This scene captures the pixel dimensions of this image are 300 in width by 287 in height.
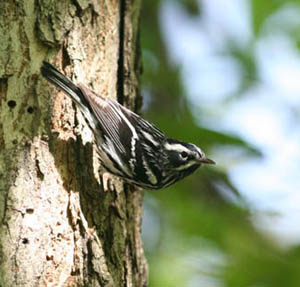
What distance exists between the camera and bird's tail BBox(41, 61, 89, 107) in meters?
3.16

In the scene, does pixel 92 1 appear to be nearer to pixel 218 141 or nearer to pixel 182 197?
pixel 218 141

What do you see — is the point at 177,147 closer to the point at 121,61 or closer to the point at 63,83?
the point at 121,61

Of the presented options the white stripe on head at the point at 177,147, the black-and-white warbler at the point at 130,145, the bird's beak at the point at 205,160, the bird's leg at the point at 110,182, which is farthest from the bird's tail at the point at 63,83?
the bird's beak at the point at 205,160

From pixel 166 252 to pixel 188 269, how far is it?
0.36 metres

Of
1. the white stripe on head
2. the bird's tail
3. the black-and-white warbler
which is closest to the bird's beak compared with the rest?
the black-and-white warbler

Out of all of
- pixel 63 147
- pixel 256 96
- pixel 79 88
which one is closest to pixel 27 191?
pixel 63 147

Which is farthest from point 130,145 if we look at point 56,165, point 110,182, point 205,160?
point 56,165

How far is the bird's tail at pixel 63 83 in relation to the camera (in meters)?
3.16

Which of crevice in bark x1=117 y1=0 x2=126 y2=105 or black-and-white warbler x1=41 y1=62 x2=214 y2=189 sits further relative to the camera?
crevice in bark x1=117 y1=0 x2=126 y2=105

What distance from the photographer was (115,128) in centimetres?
364

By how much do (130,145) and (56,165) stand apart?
0.72 m

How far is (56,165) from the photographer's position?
3.19 metres

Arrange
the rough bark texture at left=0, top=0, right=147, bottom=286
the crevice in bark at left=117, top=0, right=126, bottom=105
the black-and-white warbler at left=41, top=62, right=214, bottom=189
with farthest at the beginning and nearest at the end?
the crevice in bark at left=117, top=0, right=126, bottom=105 < the black-and-white warbler at left=41, top=62, right=214, bottom=189 < the rough bark texture at left=0, top=0, right=147, bottom=286

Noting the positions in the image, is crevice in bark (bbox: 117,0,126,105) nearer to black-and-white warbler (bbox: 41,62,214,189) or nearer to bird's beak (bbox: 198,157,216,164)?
black-and-white warbler (bbox: 41,62,214,189)
